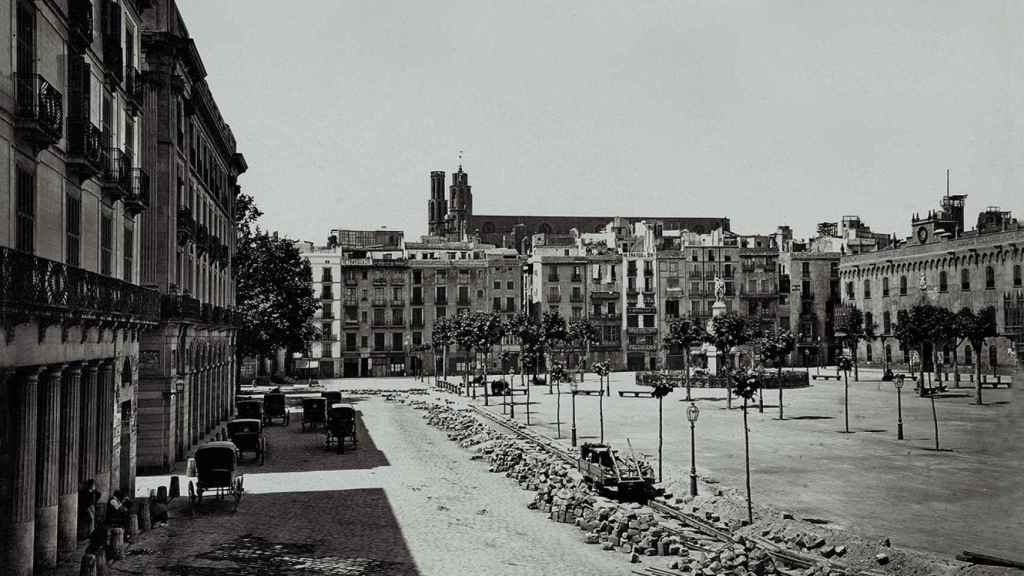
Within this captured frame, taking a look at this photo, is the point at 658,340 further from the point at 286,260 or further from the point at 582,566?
the point at 582,566

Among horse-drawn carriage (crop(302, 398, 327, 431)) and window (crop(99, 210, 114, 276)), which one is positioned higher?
window (crop(99, 210, 114, 276))

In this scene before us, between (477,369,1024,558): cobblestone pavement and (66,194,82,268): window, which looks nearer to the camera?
(66,194,82,268): window

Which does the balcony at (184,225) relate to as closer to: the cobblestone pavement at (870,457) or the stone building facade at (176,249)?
the stone building facade at (176,249)

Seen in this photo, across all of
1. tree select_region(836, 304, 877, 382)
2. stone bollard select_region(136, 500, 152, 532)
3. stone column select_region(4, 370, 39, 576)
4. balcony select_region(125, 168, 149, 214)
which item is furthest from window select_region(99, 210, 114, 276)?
tree select_region(836, 304, 877, 382)

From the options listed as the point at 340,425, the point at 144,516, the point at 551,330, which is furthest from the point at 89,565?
the point at 551,330

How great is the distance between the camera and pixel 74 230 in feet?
76.2

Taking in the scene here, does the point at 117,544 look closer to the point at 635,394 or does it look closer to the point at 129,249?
the point at 129,249

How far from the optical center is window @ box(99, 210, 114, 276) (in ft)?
85.4

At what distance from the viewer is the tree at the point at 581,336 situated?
101m

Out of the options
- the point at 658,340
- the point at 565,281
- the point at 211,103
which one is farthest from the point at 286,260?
the point at 658,340

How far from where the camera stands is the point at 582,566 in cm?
2261

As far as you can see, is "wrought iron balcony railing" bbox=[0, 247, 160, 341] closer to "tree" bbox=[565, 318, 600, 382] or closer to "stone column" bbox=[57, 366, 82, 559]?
"stone column" bbox=[57, 366, 82, 559]

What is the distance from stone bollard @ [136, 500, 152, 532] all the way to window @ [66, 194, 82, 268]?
741 centimetres

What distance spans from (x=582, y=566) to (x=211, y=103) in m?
36.9
